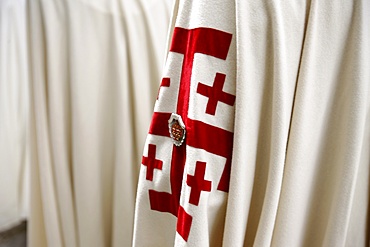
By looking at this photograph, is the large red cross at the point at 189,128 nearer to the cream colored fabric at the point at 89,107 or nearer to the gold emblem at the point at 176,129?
the gold emblem at the point at 176,129

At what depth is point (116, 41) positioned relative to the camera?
712 mm

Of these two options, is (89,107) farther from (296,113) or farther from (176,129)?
(296,113)

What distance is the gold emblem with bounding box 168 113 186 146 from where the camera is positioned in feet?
1.42

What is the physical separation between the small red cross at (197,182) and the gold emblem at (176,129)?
4 cm

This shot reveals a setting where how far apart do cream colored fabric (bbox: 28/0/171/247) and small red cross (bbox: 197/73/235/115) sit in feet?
1.16

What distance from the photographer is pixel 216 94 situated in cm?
42

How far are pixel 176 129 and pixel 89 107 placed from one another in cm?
36

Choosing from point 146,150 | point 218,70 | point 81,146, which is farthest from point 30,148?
point 218,70

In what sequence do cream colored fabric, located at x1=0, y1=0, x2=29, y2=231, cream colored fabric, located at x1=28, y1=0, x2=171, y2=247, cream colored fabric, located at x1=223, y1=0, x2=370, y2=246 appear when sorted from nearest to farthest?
cream colored fabric, located at x1=223, y1=0, x2=370, y2=246
cream colored fabric, located at x1=28, y1=0, x2=171, y2=247
cream colored fabric, located at x1=0, y1=0, x2=29, y2=231

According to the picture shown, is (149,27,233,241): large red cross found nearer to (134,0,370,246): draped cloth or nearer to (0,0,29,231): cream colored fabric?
(134,0,370,246): draped cloth

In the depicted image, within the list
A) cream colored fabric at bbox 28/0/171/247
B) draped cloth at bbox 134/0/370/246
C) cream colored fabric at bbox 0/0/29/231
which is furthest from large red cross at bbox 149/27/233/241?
cream colored fabric at bbox 0/0/29/231

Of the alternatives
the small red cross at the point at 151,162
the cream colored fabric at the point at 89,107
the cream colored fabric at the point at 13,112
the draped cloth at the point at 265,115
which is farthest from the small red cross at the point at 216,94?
the cream colored fabric at the point at 13,112

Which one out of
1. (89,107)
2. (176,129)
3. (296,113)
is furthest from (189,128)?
(89,107)

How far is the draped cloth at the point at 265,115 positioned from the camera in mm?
407
